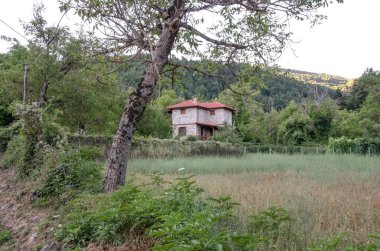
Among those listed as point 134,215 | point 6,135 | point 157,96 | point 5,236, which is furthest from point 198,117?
point 134,215

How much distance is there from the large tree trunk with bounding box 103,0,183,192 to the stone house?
38.0 m

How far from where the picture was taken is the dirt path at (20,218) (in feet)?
17.7

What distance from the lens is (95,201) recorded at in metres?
5.47

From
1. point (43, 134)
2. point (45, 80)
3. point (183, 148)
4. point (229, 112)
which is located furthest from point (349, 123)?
point (43, 134)

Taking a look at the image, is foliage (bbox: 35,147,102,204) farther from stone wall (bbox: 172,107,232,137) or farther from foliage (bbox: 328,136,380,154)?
stone wall (bbox: 172,107,232,137)

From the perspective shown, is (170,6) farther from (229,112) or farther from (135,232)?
(229,112)

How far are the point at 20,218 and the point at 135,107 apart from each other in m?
2.93

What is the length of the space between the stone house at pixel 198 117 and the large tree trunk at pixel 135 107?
38.0m

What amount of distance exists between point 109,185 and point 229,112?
141ft

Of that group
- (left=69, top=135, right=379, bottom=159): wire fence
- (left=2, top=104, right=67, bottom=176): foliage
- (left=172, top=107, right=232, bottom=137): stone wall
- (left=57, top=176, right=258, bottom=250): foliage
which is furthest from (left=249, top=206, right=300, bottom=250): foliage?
(left=172, top=107, right=232, bottom=137): stone wall

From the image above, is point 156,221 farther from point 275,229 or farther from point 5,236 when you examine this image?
point 5,236

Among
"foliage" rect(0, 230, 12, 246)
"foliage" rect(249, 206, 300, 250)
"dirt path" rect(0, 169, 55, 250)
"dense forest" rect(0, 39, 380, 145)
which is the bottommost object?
"foliage" rect(0, 230, 12, 246)

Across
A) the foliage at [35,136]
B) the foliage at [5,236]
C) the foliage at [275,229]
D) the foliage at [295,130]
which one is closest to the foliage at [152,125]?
the foliage at [295,130]

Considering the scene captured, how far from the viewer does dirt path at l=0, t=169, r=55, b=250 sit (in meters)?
5.41
